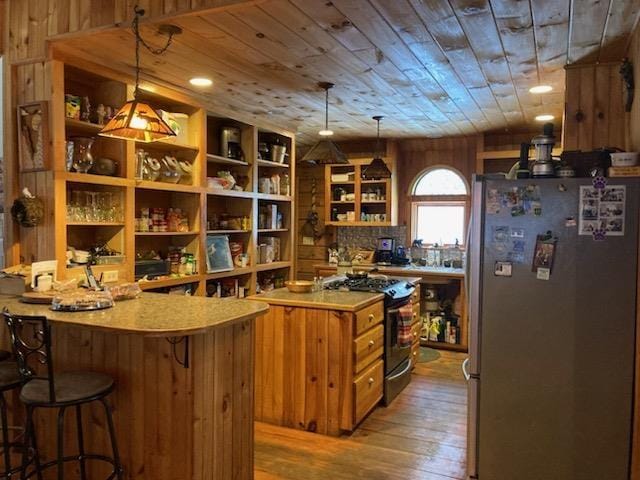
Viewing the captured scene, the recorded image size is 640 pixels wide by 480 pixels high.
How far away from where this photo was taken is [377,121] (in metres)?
5.01

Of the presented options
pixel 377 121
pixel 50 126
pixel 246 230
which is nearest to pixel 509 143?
pixel 377 121

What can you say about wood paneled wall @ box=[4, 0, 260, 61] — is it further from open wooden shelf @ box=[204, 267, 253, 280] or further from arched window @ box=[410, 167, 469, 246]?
arched window @ box=[410, 167, 469, 246]

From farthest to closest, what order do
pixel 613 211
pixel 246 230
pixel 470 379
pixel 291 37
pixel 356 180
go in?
pixel 356 180 → pixel 246 230 → pixel 291 37 → pixel 470 379 → pixel 613 211

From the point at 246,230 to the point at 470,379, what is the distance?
2.88 meters

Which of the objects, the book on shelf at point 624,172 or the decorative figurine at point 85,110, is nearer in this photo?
the book on shelf at point 624,172

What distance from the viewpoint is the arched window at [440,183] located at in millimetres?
6043

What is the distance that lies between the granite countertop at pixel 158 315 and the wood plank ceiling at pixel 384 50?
1340 millimetres

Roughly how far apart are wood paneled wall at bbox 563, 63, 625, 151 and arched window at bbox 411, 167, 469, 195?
2873 mm

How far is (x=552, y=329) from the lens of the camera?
2297 mm

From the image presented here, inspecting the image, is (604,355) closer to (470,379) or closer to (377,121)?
(470,379)

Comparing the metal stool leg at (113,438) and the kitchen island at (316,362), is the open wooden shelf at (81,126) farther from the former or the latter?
the metal stool leg at (113,438)

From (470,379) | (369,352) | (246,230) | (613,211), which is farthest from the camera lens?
(246,230)

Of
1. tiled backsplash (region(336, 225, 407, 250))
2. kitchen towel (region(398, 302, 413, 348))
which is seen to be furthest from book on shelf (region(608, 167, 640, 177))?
tiled backsplash (region(336, 225, 407, 250))

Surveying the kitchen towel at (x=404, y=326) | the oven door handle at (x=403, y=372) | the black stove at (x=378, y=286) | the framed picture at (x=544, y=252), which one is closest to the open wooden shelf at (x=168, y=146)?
the black stove at (x=378, y=286)
